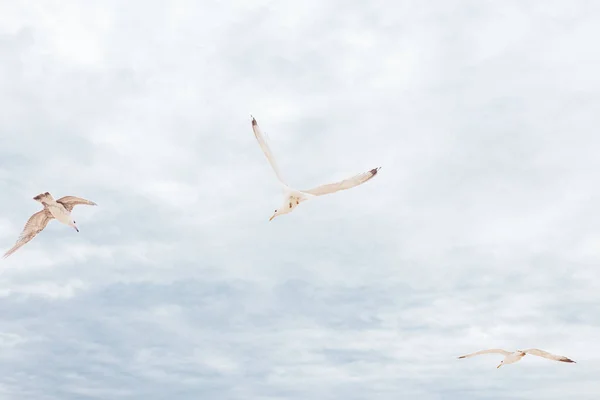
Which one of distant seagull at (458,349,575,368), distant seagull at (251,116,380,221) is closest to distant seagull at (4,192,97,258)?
distant seagull at (251,116,380,221)

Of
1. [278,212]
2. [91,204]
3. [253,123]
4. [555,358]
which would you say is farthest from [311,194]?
[555,358]

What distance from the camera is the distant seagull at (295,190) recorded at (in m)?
37.8

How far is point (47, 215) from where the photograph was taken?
161ft

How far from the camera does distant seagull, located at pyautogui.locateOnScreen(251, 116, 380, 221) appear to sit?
1490 inches

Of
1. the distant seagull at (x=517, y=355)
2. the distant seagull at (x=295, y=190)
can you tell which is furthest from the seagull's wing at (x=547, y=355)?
the distant seagull at (x=295, y=190)

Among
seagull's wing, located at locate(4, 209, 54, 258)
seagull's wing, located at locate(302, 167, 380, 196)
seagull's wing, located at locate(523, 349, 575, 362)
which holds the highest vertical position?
seagull's wing, located at locate(4, 209, 54, 258)

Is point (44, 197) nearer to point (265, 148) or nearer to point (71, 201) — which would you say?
point (71, 201)

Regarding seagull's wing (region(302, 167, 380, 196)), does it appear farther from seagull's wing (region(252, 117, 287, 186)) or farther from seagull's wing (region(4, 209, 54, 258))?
seagull's wing (region(4, 209, 54, 258))

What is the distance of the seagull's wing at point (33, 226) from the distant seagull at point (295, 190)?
1635cm

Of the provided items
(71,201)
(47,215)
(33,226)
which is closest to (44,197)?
(71,201)

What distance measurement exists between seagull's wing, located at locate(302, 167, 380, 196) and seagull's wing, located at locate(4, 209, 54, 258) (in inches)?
721

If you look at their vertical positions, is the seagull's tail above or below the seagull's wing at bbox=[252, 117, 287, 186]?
above

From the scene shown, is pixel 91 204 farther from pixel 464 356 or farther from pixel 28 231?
pixel 464 356

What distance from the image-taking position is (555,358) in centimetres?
5550
